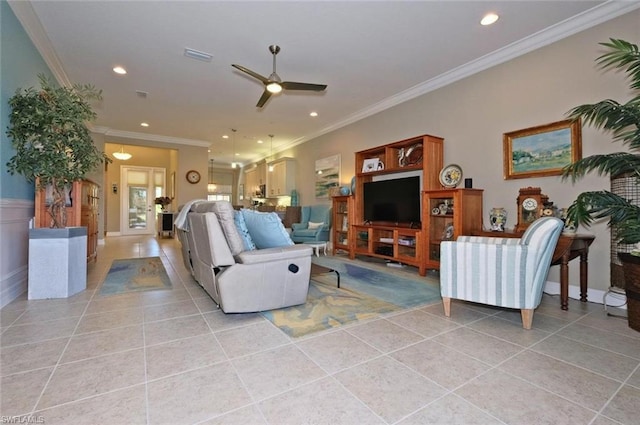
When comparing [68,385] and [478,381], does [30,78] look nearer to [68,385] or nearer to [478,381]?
[68,385]

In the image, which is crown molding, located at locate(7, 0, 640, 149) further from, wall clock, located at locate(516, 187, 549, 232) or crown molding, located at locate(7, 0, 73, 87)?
wall clock, located at locate(516, 187, 549, 232)

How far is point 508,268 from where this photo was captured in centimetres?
210

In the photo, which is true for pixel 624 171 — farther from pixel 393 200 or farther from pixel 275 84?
pixel 275 84

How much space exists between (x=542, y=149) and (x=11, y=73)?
5421 mm

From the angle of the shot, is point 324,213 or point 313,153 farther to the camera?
point 313,153

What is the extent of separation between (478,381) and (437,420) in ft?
1.41

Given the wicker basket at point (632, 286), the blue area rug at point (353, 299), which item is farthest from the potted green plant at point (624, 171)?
the blue area rug at point (353, 299)

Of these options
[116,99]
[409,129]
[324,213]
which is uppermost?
[116,99]

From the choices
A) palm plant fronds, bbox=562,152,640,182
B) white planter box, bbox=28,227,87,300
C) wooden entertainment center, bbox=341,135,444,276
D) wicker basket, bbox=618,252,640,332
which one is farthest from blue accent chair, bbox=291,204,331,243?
wicker basket, bbox=618,252,640,332

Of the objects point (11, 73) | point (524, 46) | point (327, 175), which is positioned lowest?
point (327, 175)

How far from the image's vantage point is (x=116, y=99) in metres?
4.88

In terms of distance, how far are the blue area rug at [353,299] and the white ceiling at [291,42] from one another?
2.82 m

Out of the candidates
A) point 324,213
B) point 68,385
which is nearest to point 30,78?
point 68,385

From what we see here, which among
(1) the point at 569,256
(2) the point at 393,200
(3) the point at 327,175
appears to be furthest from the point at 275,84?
(3) the point at 327,175
